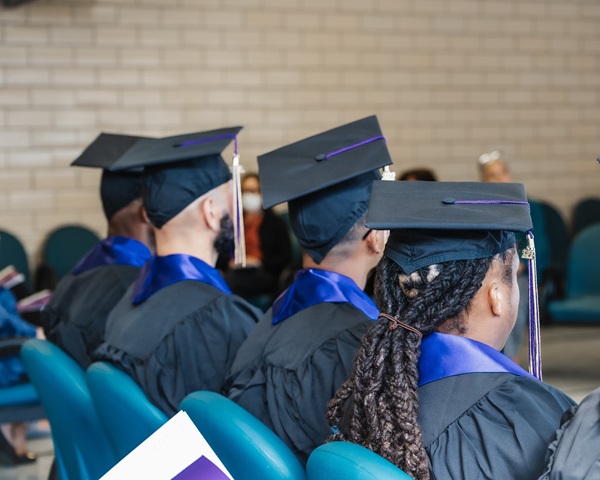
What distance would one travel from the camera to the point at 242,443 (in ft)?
5.92

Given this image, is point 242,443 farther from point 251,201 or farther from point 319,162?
point 251,201

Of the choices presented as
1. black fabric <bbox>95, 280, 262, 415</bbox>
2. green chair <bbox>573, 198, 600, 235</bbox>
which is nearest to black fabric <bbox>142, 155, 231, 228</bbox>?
black fabric <bbox>95, 280, 262, 415</bbox>

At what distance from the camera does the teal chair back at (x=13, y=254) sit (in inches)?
296

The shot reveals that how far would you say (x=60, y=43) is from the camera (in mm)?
7918

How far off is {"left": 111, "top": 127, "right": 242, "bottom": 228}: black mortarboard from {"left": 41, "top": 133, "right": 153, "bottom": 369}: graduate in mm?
588

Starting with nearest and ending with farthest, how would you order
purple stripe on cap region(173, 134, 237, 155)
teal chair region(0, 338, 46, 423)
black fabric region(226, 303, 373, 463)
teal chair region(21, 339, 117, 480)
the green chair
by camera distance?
black fabric region(226, 303, 373, 463) → teal chair region(21, 339, 117, 480) → purple stripe on cap region(173, 134, 237, 155) → teal chair region(0, 338, 46, 423) → the green chair

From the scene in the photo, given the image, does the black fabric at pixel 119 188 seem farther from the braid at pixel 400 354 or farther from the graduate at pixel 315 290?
the braid at pixel 400 354

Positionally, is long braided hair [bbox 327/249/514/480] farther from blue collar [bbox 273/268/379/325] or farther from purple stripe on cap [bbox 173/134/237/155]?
purple stripe on cap [bbox 173/134/237/155]

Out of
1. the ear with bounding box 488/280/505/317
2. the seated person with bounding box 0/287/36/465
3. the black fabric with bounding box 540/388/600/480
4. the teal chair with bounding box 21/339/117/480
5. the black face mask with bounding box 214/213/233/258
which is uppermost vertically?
the ear with bounding box 488/280/505/317

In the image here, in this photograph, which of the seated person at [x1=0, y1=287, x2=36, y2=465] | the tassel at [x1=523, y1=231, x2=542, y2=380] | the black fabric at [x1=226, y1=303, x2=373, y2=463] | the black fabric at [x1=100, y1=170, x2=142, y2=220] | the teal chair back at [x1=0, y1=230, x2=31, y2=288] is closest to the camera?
the tassel at [x1=523, y1=231, x2=542, y2=380]

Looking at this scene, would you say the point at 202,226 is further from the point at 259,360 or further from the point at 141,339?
the point at 259,360

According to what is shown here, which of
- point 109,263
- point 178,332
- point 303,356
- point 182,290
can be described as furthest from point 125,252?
point 303,356

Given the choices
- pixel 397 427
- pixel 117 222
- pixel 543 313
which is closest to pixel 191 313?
pixel 117 222

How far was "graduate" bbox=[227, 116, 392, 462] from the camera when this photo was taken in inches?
88.7
